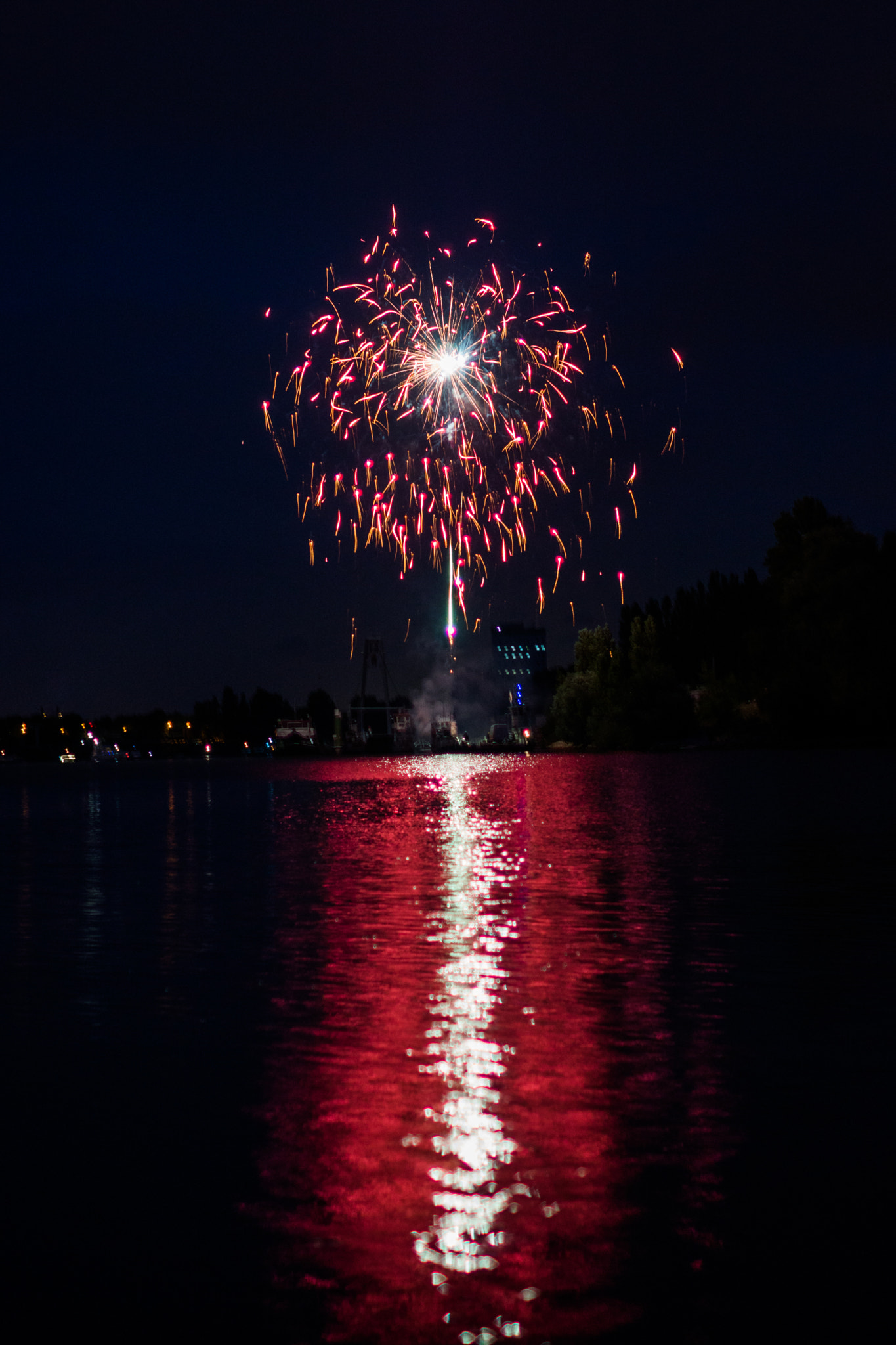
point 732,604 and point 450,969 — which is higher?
point 732,604

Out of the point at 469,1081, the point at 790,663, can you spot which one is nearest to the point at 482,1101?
the point at 469,1081

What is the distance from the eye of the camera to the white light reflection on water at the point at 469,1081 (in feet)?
19.2

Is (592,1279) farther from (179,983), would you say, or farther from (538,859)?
(538,859)

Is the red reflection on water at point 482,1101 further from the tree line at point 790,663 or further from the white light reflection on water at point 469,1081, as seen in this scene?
the tree line at point 790,663

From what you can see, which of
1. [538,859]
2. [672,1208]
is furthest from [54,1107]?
[538,859]

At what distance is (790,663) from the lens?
101 meters

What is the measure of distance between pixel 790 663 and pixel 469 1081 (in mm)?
96051

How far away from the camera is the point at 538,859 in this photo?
24469 mm

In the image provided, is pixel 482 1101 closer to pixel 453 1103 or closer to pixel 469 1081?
pixel 453 1103

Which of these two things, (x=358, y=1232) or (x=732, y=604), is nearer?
(x=358, y=1232)

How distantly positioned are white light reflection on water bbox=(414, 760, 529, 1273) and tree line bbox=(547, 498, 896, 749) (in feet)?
263

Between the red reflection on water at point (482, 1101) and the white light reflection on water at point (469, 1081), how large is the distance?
2cm

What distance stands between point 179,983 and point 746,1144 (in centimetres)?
688

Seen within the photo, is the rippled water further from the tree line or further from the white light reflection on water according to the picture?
the tree line
